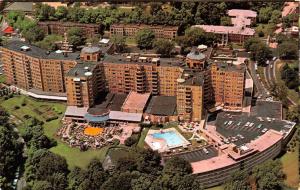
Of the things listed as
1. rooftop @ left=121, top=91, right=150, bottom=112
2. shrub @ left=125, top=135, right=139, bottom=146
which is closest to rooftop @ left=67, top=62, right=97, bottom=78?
rooftop @ left=121, top=91, right=150, bottom=112

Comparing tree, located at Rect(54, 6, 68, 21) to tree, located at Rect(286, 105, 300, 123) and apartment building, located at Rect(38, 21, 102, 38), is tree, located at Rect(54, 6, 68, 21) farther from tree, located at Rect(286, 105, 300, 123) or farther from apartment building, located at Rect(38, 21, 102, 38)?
tree, located at Rect(286, 105, 300, 123)

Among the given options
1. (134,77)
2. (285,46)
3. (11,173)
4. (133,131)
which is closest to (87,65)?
(134,77)

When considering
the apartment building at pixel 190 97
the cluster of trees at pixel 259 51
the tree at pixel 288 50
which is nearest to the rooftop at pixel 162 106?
the apartment building at pixel 190 97

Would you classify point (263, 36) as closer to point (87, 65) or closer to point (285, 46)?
point (285, 46)

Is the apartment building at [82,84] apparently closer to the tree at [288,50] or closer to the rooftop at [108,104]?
the rooftop at [108,104]

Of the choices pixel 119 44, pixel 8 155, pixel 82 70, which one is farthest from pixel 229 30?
pixel 8 155

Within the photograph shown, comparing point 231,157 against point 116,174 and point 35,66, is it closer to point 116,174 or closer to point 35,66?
point 116,174
